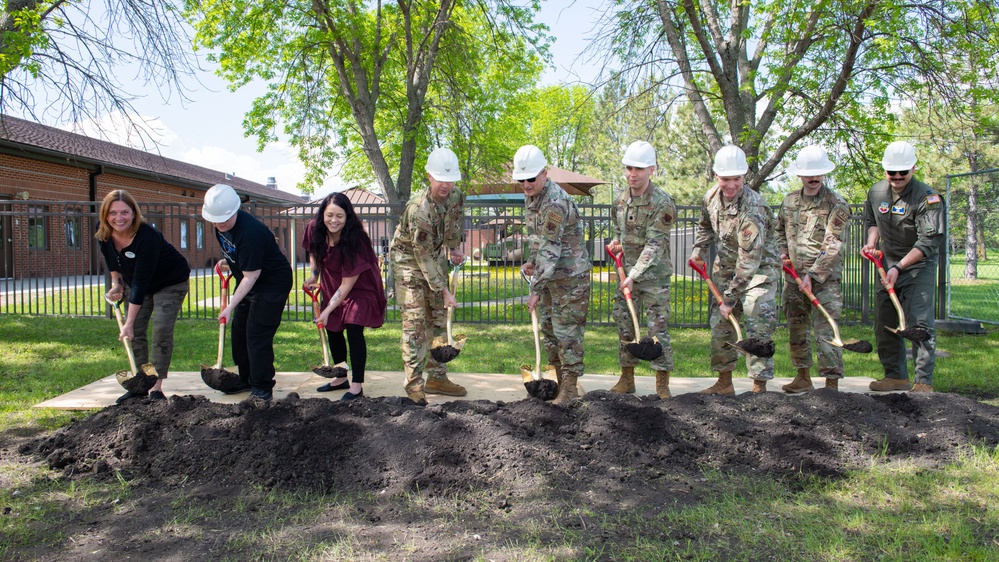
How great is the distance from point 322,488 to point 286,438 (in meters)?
0.51

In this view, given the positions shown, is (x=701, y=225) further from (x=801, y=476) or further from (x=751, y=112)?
(x=751, y=112)

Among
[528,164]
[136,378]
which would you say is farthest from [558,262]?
[136,378]

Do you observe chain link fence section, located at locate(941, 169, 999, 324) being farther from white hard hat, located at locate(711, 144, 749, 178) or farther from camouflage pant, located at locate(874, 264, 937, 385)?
Answer: white hard hat, located at locate(711, 144, 749, 178)

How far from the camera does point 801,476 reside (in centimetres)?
372

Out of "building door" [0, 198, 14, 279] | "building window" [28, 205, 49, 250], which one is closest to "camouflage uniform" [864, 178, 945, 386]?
"building window" [28, 205, 49, 250]

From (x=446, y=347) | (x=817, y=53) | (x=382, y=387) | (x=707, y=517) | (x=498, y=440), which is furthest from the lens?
(x=817, y=53)

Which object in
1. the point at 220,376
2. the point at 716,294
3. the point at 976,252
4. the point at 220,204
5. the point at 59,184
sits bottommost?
the point at 220,376

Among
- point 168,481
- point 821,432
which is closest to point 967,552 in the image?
point 821,432

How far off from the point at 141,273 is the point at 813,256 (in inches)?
205

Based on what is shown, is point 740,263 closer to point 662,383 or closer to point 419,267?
point 662,383

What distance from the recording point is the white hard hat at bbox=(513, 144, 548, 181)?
485cm

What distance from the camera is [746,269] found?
17.0ft

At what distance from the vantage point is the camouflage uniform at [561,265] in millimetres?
4945

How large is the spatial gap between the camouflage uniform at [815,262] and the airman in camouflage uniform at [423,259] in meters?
2.79
